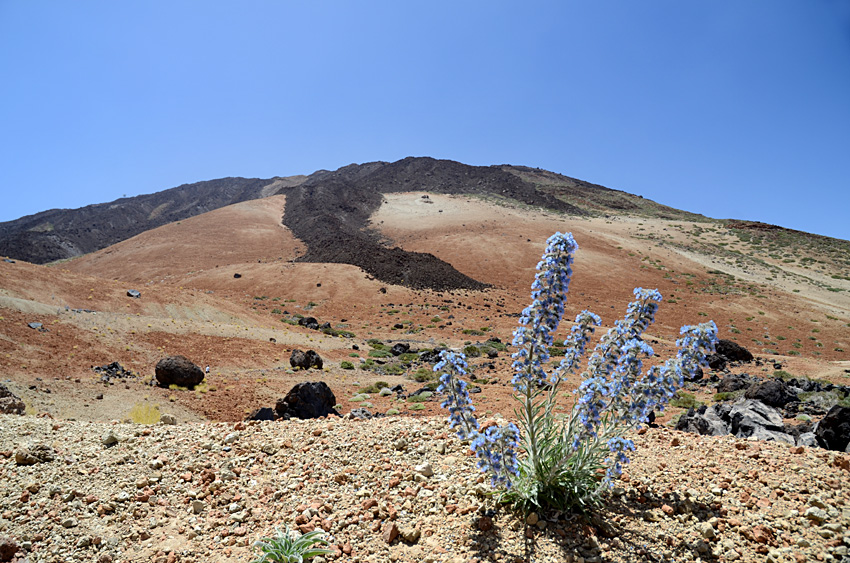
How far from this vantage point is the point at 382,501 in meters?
4.39

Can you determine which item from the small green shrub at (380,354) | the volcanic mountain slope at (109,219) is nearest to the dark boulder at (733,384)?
the small green shrub at (380,354)

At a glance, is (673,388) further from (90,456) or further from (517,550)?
(90,456)

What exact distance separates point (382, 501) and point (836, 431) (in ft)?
22.6

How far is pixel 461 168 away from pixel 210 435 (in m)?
111

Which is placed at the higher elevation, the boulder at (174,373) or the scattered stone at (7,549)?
the scattered stone at (7,549)

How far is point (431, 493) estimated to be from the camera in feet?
14.5

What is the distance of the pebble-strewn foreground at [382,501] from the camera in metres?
3.61

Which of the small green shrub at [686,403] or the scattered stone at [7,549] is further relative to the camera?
the small green shrub at [686,403]

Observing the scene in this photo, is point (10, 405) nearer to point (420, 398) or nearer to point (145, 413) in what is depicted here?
point (145, 413)

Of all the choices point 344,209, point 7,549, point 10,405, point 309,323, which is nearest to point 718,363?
point 309,323

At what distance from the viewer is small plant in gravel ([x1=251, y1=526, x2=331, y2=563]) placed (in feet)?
11.7

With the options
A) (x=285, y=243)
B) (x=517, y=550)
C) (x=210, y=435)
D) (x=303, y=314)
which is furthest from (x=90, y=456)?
(x=285, y=243)

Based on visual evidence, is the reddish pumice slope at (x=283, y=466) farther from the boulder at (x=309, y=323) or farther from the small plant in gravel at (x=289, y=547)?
the boulder at (x=309, y=323)

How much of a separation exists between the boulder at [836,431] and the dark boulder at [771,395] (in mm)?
5788
